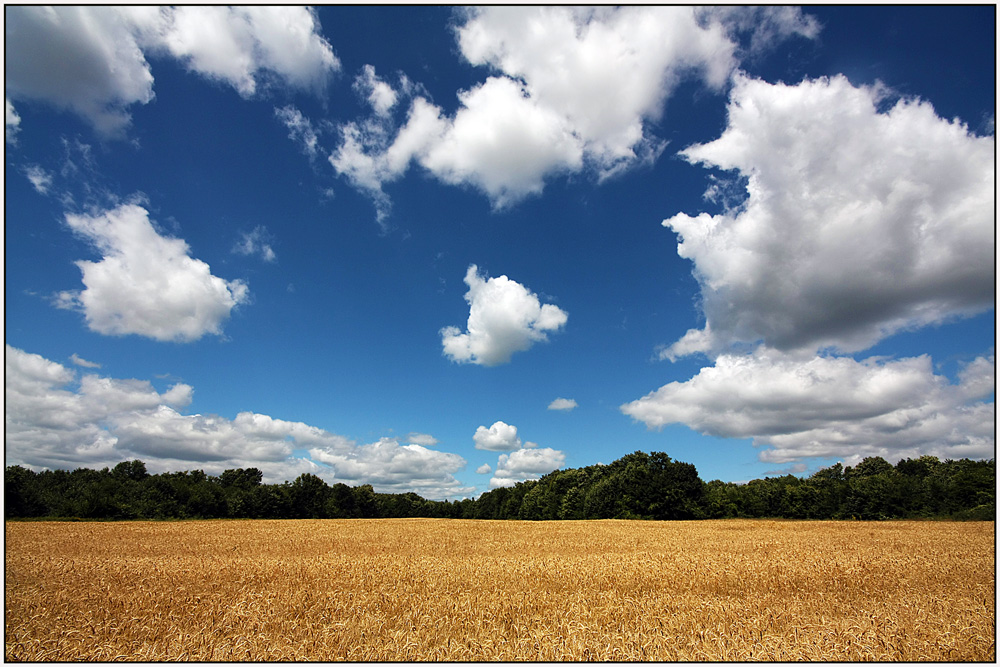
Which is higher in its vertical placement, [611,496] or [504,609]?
[611,496]

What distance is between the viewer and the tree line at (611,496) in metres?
57.0

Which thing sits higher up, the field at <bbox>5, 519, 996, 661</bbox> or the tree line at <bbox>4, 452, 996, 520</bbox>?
the tree line at <bbox>4, 452, 996, 520</bbox>

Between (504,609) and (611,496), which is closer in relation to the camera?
(504,609)

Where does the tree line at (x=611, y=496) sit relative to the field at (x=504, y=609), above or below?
above

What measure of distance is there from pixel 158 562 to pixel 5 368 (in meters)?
11.5

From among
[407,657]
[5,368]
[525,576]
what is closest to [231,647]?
[407,657]

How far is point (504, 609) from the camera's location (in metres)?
9.20

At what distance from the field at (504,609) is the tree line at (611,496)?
53669 millimetres

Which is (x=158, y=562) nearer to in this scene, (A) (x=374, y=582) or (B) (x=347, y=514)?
(A) (x=374, y=582)

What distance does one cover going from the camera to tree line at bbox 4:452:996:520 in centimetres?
5697

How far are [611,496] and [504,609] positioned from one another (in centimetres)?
7034

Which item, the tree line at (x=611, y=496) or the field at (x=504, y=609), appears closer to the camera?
the field at (x=504, y=609)

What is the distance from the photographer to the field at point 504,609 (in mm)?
7301

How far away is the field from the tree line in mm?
53669
